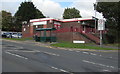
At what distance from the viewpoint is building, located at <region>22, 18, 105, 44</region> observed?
30842 mm

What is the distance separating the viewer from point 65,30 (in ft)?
106

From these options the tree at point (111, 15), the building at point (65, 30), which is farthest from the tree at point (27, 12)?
the tree at point (111, 15)

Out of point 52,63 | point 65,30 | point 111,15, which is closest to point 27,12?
point 65,30

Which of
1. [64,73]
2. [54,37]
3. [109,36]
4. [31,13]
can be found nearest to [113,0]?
[109,36]

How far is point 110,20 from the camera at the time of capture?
30656 millimetres

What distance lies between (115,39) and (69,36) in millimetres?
8348

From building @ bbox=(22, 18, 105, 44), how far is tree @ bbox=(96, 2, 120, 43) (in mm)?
2807

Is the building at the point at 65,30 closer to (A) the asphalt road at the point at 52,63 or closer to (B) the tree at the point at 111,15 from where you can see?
(B) the tree at the point at 111,15

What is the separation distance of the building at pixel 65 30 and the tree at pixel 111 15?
2.81 m

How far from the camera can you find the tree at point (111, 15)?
29233 mm

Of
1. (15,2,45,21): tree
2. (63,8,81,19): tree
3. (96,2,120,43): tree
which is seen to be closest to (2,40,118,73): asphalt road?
(96,2,120,43): tree

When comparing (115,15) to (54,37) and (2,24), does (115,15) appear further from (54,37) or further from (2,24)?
(2,24)

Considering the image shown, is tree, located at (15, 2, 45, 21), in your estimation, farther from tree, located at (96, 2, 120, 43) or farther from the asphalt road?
the asphalt road

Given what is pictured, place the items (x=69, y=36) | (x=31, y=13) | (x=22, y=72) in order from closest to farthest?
(x=22, y=72) < (x=69, y=36) < (x=31, y=13)
